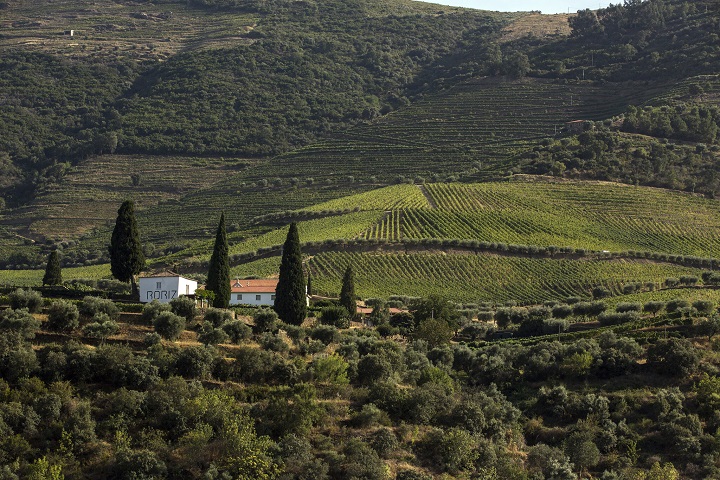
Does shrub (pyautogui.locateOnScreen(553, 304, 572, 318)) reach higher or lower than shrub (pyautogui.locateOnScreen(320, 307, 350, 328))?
lower

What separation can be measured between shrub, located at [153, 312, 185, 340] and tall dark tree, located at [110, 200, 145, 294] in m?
11.8

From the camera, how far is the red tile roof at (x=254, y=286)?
245 feet

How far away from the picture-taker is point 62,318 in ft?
165

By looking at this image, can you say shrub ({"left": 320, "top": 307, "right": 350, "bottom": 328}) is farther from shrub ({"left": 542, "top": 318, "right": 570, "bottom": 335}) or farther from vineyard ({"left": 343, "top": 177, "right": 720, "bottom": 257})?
vineyard ({"left": 343, "top": 177, "right": 720, "bottom": 257})

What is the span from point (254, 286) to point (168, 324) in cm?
2456

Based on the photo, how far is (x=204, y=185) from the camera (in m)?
146

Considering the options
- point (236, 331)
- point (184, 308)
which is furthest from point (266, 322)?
point (184, 308)

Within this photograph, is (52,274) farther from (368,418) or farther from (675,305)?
(675,305)

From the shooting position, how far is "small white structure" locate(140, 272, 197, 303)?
61969 millimetres

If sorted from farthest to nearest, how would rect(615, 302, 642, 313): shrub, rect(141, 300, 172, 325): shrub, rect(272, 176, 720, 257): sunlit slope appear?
1. rect(272, 176, 720, 257): sunlit slope
2. rect(615, 302, 642, 313): shrub
3. rect(141, 300, 172, 325): shrub

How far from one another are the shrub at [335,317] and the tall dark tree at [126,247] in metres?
9.93

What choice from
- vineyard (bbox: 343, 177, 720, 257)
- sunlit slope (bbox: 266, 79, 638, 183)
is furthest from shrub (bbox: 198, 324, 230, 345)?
sunlit slope (bbox: 266, 79, 638, 183)

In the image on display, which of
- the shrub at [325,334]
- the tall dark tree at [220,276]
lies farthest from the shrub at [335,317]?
the shrub at [325,334]

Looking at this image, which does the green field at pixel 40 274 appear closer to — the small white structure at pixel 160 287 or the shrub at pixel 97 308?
the small white structure at pixel 160 287
